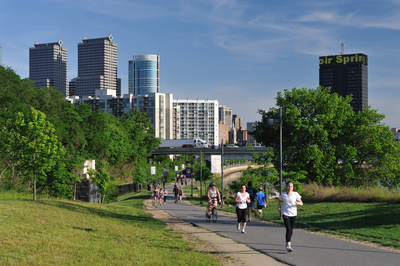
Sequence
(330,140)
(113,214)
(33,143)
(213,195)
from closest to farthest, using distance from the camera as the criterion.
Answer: (213,195), (113,214), (33,143), (330,140)

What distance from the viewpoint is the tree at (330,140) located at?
130ft

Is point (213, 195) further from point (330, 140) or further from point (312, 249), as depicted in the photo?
point (330, 140)

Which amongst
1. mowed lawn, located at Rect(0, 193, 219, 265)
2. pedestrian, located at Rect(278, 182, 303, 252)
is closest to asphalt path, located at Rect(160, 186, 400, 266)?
pedestrian, located at Rect(278, 182, 303, 252)

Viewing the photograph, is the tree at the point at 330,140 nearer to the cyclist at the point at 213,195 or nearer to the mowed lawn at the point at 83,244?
the cyclist at the point at 213,195

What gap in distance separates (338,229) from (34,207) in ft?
43.3

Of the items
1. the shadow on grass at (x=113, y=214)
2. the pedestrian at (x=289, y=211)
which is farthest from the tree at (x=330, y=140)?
the pedestrian at (x=289, y=211)

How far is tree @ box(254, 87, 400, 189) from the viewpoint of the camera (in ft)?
130

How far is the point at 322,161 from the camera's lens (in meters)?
39.5

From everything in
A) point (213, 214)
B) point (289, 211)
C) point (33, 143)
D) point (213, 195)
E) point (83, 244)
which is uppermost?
point (33, 143)

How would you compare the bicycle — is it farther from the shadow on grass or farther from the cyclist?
the shadow on grass

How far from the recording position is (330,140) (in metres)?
42.3

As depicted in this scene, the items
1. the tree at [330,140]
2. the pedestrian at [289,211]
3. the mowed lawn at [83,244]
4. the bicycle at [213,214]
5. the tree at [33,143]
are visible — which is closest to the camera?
the mowed lawn at [83,244]

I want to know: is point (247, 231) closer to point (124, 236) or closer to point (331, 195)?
point (124, 236)

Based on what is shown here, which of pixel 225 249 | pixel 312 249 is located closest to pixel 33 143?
pixel 225 249
